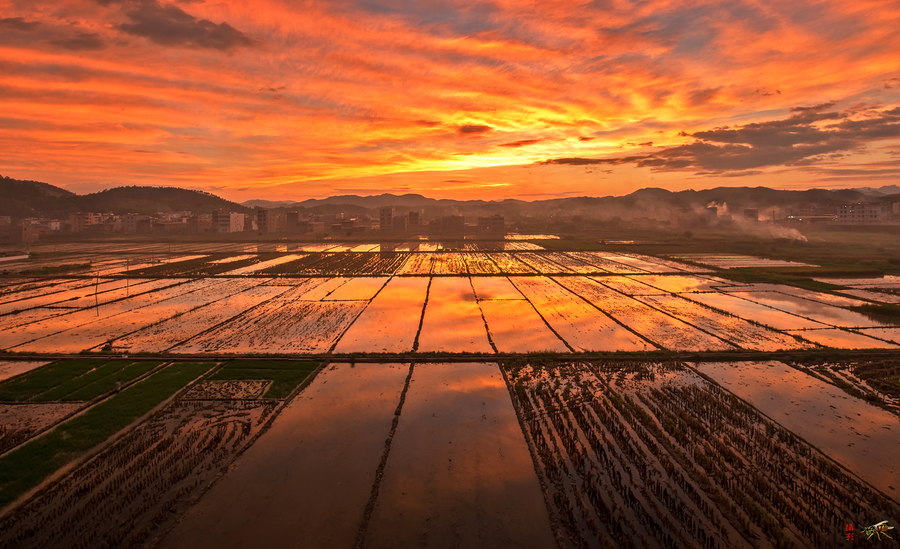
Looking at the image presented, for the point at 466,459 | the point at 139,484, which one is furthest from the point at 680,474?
the point at 139,484

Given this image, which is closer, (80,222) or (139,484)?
(139,484)

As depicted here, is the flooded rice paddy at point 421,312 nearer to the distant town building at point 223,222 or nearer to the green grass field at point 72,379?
the green grass field at point 72,379

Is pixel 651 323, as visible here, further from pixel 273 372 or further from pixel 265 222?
pixel 265 222

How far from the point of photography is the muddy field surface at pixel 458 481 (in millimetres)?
6469

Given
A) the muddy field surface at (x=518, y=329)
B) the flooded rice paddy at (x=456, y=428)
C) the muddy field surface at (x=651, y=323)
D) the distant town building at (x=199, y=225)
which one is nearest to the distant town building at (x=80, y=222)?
the distant town building at (x=199, y=225)

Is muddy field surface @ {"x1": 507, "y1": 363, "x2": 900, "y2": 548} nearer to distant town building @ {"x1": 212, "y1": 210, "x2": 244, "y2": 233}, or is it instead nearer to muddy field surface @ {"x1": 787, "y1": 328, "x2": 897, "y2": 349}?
muddy field surface @ {"x1": 787, "y1": 328, "x2": 897, "y2": 349}

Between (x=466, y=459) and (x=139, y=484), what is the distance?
217 inches

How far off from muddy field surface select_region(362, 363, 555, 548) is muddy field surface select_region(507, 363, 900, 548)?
16.2 inches

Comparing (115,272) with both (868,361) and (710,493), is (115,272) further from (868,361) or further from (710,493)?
(868,361)

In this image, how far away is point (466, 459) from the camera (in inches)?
331

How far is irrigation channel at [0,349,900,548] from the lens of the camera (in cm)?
657

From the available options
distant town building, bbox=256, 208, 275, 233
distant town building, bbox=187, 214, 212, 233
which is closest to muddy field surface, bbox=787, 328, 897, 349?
distant town building, bbox=256, 208, 275, 233

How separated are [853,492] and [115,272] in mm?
39432

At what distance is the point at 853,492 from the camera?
737 cm
